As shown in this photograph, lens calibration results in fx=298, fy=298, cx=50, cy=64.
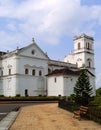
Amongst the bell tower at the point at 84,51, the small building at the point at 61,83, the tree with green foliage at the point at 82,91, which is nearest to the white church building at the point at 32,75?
the small building at the point at 61,83

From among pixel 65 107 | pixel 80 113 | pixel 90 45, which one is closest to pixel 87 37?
pixel 90 45

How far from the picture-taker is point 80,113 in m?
22.2

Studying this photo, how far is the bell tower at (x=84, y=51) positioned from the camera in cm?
9238

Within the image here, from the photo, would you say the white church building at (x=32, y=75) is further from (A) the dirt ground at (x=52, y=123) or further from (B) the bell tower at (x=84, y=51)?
(A) the dirt ground at (x=52, y=123)

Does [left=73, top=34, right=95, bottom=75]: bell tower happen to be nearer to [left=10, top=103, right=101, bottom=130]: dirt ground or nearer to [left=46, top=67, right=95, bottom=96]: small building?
[left=46, top=67, right=95, bottom=96]: small building

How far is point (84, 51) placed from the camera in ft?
302

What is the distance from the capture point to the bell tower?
303 ft

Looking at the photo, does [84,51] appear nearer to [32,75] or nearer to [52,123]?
[32,75]

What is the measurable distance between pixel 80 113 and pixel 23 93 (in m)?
51.7

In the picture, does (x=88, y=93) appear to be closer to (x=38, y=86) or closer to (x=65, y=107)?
(x=65, y=107)

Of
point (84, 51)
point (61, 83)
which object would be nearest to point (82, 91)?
point (61, 83)

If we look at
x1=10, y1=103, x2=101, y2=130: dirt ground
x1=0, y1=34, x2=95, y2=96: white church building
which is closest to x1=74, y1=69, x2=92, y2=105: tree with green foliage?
x1=10, y1=103, x2=101, y2=130: dirt ground

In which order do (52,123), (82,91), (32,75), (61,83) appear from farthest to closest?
(32,75) < (61,83) < (82,91) < (52,123)

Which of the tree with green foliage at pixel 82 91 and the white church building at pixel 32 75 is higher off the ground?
the white church building at pixel 32 75
